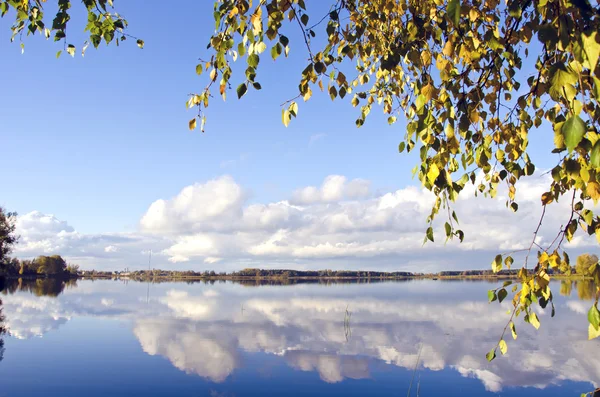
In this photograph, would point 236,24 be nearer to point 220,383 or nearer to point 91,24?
point 91,24

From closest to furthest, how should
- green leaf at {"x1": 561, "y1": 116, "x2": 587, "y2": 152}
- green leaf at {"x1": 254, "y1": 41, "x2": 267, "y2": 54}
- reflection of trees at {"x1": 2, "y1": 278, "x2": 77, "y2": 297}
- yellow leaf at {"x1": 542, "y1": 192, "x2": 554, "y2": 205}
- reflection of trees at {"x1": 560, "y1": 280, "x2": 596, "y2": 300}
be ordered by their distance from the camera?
green leaf at {"x1": 561, "y1": 116, "x2": 587, "y2": 152} → green leaf at {"x1": 254, "y1": 41, "x2": 267, "y2": 54} → yellow leaf at {"x1": 542, "y1": 192, "x2": 554, "y2": 205} → reflection of trees at {"x1": 560, "y1": 280, "x2": 596, "y2": 300} → reflection of trees at {"x1": 2, "y1": 278, "x2": 77, "y2": 297}

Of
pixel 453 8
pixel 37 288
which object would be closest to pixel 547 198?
pixel 453 8

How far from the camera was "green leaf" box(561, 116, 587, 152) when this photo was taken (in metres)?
1.34

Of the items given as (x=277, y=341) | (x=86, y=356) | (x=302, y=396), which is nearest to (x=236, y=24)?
(x=302, y=396)

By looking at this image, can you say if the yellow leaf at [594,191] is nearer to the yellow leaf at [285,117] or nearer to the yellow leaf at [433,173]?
the yellow leaf at [433,173]

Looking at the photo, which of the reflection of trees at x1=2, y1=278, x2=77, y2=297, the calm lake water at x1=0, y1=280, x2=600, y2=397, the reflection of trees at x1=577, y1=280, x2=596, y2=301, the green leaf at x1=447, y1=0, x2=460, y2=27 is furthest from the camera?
the reflection of trees at x1=2, y1=278, x2=77, y2=297

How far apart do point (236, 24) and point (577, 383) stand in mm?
18699

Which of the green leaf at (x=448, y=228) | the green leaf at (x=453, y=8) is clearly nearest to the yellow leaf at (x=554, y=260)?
the green leaf at (x=448, y=228)

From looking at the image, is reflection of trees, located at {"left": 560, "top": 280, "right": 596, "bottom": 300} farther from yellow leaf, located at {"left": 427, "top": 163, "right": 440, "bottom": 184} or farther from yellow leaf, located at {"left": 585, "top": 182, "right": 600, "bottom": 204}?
yellow leaf, located at {"left": 427, "top": 163, "right": 440, "bottom": 184}

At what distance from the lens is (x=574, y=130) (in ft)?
4.52

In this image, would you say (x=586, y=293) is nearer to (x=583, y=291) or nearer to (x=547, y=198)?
(x=583, y=291)

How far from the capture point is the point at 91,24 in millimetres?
4871

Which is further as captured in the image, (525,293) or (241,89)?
(525,293)

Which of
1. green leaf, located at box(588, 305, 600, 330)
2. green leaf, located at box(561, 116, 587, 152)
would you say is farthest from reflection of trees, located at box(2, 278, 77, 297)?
green leaf, located at box(561, 116, 587, 152)
